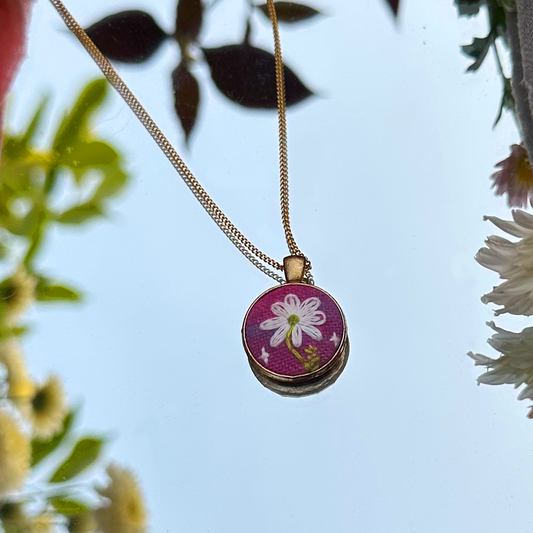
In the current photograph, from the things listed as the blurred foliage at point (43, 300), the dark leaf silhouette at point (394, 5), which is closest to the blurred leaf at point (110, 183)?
the blurred foliage at point (43, 300)

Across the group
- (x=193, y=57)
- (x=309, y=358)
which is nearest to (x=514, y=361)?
(x=309, y=358)

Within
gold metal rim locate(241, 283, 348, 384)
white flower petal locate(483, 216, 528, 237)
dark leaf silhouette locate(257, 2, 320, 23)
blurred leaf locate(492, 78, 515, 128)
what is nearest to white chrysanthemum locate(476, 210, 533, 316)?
white flower petal locate(483, 216, 528, 237)

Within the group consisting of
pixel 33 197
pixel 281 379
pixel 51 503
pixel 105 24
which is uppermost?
pixel 105 24

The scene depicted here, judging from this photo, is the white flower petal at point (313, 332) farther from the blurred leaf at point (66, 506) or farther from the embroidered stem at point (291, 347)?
the blurred leaf at point (66, 506)

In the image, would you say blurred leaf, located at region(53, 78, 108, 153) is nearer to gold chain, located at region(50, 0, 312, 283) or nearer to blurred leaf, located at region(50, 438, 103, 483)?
gold chain, located at region(50, 0, 312, 283)

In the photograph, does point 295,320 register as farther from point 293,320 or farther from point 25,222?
point 25,222

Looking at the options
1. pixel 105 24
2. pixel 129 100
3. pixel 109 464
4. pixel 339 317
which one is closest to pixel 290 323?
pixel 339 317

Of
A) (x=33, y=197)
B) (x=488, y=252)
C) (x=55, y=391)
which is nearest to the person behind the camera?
(x=488, y=252)

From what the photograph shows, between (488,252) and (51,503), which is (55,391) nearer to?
(51,503)
